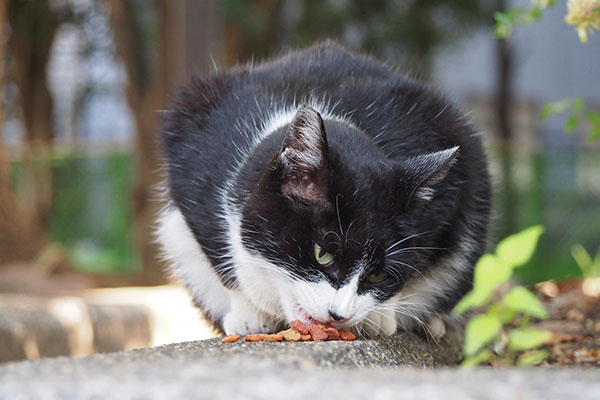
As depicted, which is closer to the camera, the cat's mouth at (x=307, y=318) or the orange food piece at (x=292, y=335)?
the orange food piece at (x=292, y=335)

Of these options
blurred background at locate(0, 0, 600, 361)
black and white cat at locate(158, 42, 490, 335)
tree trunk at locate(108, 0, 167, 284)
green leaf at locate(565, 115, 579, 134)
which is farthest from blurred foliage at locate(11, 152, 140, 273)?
green leaf at locate(565, 115, 579, 134)

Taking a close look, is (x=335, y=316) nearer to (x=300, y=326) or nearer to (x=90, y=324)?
(x=300, y=326)

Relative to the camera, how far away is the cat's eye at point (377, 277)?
2.00 meters

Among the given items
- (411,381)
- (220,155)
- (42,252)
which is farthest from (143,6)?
(411,381)

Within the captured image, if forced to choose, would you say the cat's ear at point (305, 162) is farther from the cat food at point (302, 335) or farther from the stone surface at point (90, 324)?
the stone surface at point (90, 324)

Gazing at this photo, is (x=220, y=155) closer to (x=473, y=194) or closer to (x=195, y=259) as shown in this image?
(x=195, y=259)

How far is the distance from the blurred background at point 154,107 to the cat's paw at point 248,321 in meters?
0.85

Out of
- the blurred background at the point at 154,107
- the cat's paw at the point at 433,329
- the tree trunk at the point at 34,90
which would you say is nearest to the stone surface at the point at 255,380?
the cat's paw at the point at 433,329

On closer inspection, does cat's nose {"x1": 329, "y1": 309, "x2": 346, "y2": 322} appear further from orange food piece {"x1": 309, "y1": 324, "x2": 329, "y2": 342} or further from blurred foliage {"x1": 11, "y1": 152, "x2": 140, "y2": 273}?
blurred foliage {"x1": 11, "y1": 152, "x2": 140, "y2": 273}

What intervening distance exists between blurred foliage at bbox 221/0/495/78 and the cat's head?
5.97 m

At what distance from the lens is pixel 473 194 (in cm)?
241

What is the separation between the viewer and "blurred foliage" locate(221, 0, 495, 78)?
8.49m

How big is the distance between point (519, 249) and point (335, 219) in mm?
832

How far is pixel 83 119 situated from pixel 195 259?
40.7 ft
